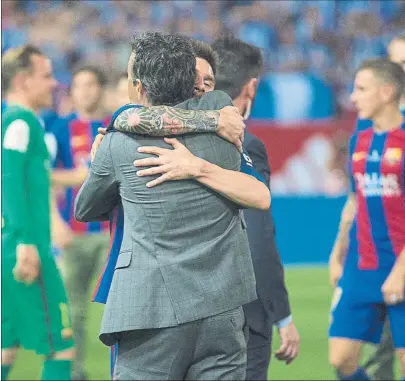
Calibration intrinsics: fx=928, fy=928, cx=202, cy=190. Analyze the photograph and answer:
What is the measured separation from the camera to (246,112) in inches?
169

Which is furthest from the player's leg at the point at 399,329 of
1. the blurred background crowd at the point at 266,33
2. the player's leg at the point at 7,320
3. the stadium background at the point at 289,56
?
the blurred background crowd at the point at 266,33

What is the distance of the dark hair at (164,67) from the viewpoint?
3.09 m

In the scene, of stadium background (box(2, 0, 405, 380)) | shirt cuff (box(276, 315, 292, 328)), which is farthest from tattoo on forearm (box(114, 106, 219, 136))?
stadium background (box(2, 0, 405, 380))

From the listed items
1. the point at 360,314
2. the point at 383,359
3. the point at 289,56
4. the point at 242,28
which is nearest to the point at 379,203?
the point at 360,314

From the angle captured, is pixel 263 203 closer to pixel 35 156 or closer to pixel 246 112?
pixel 246 112

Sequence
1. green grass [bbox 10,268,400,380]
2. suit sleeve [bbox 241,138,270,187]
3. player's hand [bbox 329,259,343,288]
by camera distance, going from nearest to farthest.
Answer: suit sleeve [bbox 241,138,270,187] → player's hand [bbox 329,259,343,288] → green grass [bbox 10,268,400,380]

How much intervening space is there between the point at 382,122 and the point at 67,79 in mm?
12122

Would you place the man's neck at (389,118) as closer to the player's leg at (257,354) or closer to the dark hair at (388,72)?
the dark hair at (388,72)

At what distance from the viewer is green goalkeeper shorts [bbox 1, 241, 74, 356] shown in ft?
16.6

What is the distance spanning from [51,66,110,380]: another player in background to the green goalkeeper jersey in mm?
1324

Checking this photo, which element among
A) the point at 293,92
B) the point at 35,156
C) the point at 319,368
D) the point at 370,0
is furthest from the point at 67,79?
the point at 35,156

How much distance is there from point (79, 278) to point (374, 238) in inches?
100

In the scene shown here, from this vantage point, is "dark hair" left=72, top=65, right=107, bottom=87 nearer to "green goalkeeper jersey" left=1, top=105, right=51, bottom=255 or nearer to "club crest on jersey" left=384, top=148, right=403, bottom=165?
"green goalkeeper jersey" left=1, top=105, right=51, bottom=255

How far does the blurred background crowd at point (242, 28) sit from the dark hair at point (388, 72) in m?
11.2
